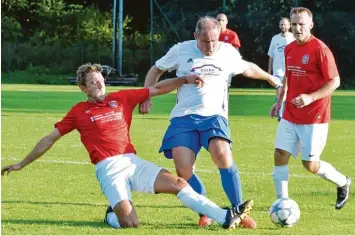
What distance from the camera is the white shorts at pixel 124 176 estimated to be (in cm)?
869

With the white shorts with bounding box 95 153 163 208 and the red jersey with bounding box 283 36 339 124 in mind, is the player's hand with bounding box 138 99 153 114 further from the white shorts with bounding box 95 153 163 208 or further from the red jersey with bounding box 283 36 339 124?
the red jersey with bounding box 283 36 339 124

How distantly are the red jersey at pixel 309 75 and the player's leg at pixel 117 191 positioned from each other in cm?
181

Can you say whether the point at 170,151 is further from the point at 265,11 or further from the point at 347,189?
the point at 265,11

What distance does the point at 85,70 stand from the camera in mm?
8875

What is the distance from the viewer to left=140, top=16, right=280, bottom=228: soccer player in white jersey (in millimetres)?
8852

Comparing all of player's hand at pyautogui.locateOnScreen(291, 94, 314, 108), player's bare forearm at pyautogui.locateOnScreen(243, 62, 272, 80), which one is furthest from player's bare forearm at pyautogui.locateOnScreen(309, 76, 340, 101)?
player's bare forearm at pyautogui.locateOnScreen(243, 62, 272, 80)

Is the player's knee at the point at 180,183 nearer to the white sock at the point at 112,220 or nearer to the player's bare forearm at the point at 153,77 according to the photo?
the white sock at the point at 112,220

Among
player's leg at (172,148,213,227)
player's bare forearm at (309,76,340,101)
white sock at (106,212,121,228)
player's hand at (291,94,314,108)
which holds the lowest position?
white sock at (106,212,121,228)

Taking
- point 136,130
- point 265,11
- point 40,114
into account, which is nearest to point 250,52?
point 265,11

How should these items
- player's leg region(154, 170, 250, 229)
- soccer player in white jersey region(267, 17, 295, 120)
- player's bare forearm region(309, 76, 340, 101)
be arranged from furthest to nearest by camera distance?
soccer player in white jersey region(267, 17, 295, 120)
player's bare forearm region(309, 76, 340, 101)
player's leg region(154, 170, 250, 229)

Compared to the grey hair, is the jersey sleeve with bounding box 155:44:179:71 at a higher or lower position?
lower

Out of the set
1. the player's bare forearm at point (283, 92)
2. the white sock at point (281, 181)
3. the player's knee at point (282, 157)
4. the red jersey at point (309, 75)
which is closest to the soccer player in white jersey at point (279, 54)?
the player's bare forearm at point (283, 92)

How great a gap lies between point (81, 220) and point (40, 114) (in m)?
14.1

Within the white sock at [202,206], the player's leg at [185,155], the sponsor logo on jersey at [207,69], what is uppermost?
the sponsor logo on jersey at [207,69]
